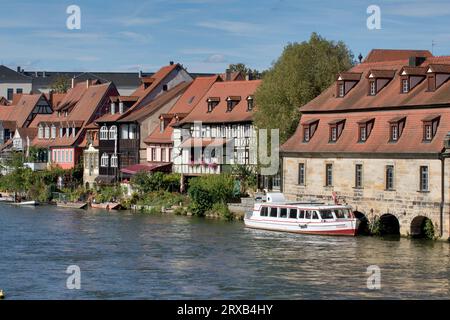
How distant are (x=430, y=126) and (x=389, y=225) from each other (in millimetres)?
6365

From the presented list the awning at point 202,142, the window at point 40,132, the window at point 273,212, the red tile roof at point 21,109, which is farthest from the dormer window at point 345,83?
the red tile roof at point 21,109

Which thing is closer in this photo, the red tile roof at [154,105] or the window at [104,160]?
the red tile roof at [154,105]

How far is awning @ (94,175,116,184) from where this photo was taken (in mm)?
96375

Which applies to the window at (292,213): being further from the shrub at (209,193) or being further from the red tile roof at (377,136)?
the shrub at (209,193)

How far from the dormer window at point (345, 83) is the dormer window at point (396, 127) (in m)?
7.19

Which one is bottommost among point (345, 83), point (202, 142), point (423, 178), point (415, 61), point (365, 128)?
point (423, 178)

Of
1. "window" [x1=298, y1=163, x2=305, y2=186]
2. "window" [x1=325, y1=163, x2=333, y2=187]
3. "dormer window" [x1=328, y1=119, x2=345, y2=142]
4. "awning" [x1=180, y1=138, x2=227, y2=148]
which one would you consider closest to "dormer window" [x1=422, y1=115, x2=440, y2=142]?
"dormer window" [x1=328, y1=119, x2=345, y2=142]

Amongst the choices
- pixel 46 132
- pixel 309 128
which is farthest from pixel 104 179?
pixel 309 128

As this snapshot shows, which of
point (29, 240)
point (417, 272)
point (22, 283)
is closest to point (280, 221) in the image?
point (29, 240)

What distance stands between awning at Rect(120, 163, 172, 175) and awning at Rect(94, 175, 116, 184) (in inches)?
106

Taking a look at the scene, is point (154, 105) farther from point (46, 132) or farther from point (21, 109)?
point (21, 109)

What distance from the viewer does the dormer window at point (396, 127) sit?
191 feet

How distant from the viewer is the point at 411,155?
56.3 metres

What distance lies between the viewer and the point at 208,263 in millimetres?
47438
